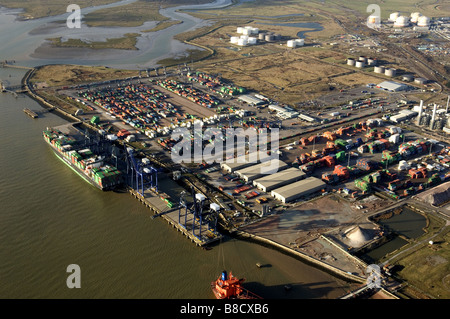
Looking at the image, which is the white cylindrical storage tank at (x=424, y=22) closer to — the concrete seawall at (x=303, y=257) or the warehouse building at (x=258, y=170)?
the warehouse building at (x=258, y=170)

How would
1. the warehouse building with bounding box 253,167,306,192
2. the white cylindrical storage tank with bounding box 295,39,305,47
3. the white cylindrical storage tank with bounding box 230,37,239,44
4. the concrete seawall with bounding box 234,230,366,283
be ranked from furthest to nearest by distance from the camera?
the white cylindrical storage tank with bounding box 230,37,239,44 → the white cylindrical storage tank with bounding box 295,39,305,47 → the warehouse building with bounding box 253,167,306,192 → the concrete seawall with bounding box 234,230,366,283

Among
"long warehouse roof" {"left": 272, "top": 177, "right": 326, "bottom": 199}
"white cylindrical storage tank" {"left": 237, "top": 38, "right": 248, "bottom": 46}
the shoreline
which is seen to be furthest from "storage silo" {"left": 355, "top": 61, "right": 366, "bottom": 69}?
the shoreline

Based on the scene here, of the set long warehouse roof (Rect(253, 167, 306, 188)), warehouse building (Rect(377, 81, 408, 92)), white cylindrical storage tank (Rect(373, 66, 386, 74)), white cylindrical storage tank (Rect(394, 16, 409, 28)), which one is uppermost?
white cylindrical storage tank (Rect(394, 16, 409, 28))

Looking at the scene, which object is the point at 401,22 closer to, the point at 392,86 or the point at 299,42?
the point at 299,42

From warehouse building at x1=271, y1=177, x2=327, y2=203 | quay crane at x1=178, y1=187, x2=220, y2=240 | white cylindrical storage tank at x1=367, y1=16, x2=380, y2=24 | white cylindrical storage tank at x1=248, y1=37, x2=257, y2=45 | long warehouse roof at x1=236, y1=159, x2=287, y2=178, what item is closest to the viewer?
quay crane at x1=178, y1=187, x2=220, y2=240

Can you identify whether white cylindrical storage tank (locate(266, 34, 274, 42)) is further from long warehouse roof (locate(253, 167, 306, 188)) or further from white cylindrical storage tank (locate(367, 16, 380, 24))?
long warehouse roof (locate(253, 167, 306, 188))

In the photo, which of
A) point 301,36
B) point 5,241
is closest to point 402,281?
point 5,241

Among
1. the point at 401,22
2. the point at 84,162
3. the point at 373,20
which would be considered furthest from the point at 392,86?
the point at 373,20
